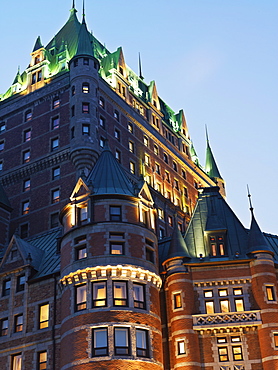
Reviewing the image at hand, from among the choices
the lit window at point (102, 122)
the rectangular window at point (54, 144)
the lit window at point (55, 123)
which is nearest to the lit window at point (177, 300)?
the rectangular window at point (54, 144)

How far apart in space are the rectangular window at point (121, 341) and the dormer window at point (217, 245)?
12.3 meters

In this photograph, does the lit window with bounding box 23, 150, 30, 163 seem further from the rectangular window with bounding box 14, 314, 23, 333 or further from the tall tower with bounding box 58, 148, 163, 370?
the rectangular window with bounding box 14, 314, 23, 333

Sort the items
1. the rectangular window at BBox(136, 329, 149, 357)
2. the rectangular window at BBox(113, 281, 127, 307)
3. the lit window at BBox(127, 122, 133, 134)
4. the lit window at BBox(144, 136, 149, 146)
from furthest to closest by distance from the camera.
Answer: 1. the lit window at BBox(144, 136, 149, 146)
2. the lit window at BBox(127, 122, 133, 134)
3. the rectangular window at BBox(113, 281, 127, 307)
4. the rectangular window at BBox(136, 329, 149, 357)

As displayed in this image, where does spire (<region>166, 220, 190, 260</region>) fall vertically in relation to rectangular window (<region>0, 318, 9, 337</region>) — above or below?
above

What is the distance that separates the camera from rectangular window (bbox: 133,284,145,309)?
4621cm

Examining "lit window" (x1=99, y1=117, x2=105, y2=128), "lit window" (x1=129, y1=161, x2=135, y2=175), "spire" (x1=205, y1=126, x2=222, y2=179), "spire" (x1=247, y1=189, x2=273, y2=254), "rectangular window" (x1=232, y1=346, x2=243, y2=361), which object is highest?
"spire" (x1=205, y1=126, x2=222, y2=179)

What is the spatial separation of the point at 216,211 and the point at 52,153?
26054 mm

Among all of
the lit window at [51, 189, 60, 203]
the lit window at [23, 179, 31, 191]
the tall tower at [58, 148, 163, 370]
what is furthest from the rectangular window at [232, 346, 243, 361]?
the lit window at [23, 179, 31, 191]

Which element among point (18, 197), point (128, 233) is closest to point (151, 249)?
point (128, 233)

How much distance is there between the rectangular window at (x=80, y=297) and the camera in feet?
150

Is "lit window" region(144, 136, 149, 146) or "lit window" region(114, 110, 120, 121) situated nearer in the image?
"lit window" region(114, 110, 120, 121)

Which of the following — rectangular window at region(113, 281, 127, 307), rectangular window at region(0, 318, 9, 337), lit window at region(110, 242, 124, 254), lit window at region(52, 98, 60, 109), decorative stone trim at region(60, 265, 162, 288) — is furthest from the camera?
lit window at region(52, 98, 60, 109)

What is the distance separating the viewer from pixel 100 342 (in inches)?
1719

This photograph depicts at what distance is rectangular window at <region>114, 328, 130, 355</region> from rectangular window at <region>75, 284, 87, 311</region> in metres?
3.42
